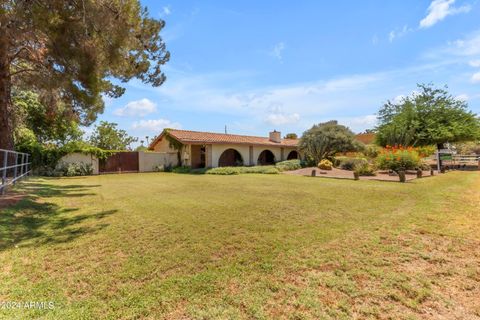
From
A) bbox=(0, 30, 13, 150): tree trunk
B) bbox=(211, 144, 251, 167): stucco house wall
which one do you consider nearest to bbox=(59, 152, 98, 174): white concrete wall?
bbox=(211, 144, 251, 167): stucco house wall

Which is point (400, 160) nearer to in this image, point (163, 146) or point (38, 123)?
point (163, 146)

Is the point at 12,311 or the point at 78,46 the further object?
the point at 78,46

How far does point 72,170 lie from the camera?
17.7 meters

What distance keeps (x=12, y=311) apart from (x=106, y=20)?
7003 millimetres

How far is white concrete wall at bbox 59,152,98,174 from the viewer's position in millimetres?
17953

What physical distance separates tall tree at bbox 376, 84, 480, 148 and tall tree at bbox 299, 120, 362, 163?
112 inches

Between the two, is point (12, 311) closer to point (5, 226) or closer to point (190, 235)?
point (190, 235)

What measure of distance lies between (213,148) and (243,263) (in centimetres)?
1851

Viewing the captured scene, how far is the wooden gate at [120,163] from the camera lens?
19962 mm

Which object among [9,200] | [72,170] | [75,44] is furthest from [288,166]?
[9,200]

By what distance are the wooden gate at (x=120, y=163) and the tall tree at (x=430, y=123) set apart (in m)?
21.1

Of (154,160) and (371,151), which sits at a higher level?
(371,151)

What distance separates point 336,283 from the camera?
9.46 feet

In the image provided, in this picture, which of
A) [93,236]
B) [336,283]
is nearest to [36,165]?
[93,236]
